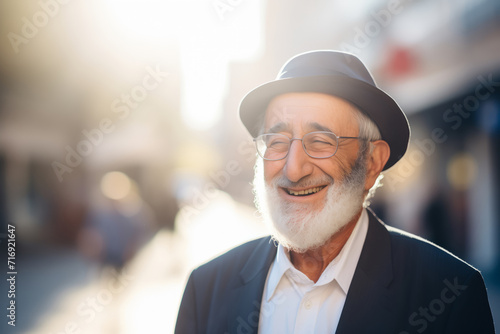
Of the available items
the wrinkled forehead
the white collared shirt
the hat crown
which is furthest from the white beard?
the hat crown

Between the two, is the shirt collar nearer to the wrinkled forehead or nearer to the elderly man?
the elderly man

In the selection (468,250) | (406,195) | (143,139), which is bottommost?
(468,250)

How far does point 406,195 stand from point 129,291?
9.39m

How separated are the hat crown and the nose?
380 mm

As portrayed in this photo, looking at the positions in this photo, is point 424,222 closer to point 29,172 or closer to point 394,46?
point 394,46

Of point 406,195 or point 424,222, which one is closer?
point 424,222

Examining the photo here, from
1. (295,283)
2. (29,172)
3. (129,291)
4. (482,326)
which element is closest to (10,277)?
(295,283)

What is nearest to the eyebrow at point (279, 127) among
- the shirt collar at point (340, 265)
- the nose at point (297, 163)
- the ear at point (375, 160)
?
the nose at point (297, 163)

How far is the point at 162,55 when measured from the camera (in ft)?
82.8

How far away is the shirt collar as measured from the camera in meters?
2.15

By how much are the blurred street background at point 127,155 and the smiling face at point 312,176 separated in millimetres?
2243

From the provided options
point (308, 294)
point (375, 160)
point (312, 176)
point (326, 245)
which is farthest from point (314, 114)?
point (308, 294)

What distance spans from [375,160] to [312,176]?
49 cm

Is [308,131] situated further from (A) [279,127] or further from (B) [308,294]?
(B) [308,294]
